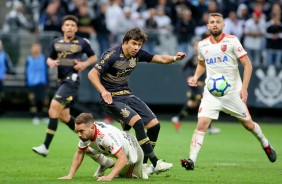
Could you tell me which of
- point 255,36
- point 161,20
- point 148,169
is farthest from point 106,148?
point 161,20

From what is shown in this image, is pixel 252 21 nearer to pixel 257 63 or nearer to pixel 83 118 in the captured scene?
pixel 257 63

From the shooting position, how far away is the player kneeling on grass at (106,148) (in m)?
10.4

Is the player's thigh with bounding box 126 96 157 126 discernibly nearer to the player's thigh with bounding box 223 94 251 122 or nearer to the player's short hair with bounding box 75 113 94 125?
the player's short hair with bounding box 75 113 94 125

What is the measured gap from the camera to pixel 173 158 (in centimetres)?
1436

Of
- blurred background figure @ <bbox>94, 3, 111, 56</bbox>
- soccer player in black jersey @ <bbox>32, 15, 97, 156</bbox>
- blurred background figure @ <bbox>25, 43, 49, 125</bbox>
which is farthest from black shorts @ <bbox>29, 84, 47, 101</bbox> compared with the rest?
soccer player in black jersey @ <bbox>32, 15, 97, 156</bbox>

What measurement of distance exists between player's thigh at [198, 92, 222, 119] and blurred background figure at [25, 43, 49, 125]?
491 inches

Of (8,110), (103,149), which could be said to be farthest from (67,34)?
(8,110)

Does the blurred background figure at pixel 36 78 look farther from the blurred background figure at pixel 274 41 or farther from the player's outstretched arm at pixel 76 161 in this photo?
the player's outstretched arm at pixel 76 161

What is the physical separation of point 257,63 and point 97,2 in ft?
19.8

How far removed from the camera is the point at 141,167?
36.8ft

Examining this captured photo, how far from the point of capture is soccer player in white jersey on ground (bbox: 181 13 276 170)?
41.3 ft

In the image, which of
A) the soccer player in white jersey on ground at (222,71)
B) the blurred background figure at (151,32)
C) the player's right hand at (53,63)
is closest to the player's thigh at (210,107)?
the soccer player in white jersey on ground at (222,71)

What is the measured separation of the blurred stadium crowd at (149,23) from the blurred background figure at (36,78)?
726 mm

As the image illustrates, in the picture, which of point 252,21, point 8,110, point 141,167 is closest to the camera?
point 141,167
